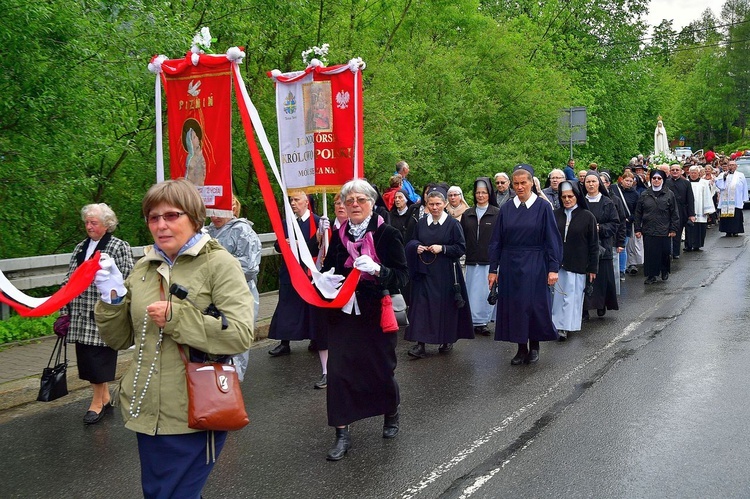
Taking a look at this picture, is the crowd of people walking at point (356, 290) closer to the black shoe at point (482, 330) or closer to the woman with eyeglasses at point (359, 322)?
the woman with eyeglasses at point (359, 322)

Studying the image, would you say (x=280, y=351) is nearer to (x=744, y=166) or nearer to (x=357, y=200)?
(x=357, y=200)

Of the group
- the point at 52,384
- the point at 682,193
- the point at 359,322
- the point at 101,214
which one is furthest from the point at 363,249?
the point at 682,193

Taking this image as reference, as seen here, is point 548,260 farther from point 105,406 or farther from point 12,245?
point 12,245

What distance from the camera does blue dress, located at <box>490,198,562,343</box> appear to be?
8.91 m

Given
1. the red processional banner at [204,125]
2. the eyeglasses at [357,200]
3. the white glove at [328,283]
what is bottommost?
the white glove at [328,283]

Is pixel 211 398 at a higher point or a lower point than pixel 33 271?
higher

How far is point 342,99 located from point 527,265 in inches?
107

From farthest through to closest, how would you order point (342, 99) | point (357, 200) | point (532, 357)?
point (532, 357) → point (342, 99) → point (357, 200)

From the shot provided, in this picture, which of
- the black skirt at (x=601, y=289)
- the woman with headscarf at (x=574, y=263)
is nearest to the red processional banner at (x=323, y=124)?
the woman with headscarf at (x=574, y=263)

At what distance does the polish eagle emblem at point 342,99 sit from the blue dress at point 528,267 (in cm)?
225

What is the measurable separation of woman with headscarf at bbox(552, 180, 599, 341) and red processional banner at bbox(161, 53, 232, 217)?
5264mm

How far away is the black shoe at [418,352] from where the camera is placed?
9452 mm

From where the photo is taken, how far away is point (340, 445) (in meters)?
5.98

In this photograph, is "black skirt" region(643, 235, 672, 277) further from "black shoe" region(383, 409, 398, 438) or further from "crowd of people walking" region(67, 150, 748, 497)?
"black shoe" region(383, 409, 398, 438)
